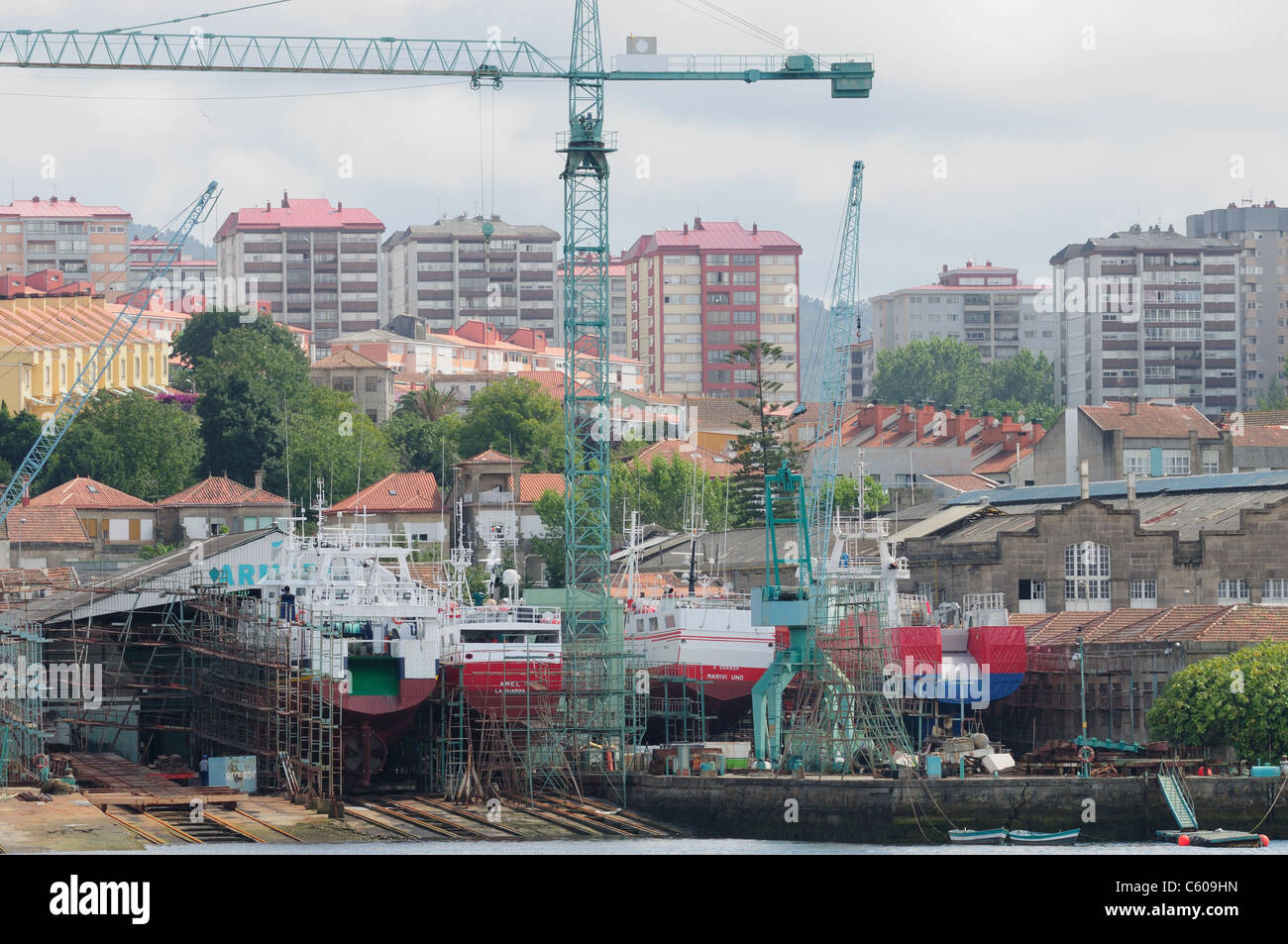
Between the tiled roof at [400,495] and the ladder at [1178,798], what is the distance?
70.6m

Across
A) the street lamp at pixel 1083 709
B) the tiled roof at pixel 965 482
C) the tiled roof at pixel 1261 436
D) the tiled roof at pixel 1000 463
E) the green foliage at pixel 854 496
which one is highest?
the tiled roof at pixel 1261 436

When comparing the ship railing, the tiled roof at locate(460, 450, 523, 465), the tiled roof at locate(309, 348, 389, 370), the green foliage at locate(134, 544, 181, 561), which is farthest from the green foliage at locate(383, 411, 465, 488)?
the ship railing

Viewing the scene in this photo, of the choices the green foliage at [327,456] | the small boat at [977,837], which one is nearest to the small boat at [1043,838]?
the small boat at [977,837]

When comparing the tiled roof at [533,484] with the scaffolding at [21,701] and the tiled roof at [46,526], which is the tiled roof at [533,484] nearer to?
the tiled roof at [46,526]

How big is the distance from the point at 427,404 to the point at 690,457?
34.8 metres

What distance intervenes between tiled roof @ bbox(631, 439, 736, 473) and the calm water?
72475 millimetres

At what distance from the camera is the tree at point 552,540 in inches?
4604

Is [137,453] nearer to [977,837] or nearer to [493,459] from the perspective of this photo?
[493,459]

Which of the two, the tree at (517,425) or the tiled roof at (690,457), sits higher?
the tree at (517,425)

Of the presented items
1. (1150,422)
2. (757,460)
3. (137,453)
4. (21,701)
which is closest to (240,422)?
(137,453)

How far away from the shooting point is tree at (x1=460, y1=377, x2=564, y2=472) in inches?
5753

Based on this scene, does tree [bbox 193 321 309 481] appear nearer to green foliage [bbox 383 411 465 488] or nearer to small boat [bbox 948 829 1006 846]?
green foliage [bbox 383 411 465 488]
